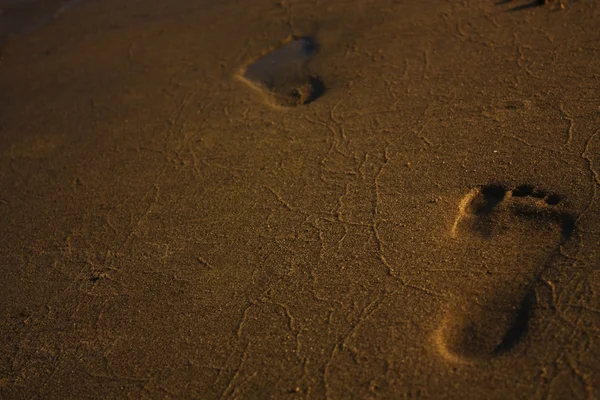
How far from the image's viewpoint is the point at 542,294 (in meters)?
2.44

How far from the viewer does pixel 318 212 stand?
121 inches

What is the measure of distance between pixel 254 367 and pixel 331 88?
78.7 inches

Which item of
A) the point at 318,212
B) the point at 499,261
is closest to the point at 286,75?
the point at 318,212

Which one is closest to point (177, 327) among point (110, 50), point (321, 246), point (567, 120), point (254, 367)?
point (254, 367)

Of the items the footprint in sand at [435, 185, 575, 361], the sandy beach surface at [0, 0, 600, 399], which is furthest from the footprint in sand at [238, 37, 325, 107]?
the footprint in sand at [435, 185, 575, 361]

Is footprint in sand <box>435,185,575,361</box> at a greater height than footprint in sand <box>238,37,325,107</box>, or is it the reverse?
footprint in sand <box>435,185,575,361</box>

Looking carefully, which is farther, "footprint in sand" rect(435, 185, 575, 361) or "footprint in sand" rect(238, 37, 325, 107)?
"footprint in sand" rect(238, 37, 325, 107)

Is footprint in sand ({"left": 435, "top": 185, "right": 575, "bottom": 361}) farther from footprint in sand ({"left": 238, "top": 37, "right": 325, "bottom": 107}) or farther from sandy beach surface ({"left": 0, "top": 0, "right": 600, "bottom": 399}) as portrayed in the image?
footprint in sand ({"left": 238, "top": 37, "right": 325, "bottom": 107})

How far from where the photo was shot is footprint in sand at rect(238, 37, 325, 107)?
3.94 m

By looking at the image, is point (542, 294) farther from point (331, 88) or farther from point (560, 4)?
point (560, 4)

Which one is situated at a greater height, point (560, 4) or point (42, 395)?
point (560, 4)

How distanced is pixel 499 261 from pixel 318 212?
87 centimetres

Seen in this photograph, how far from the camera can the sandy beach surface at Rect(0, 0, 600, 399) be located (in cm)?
242

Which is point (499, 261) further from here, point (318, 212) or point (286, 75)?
point (286, 75)
